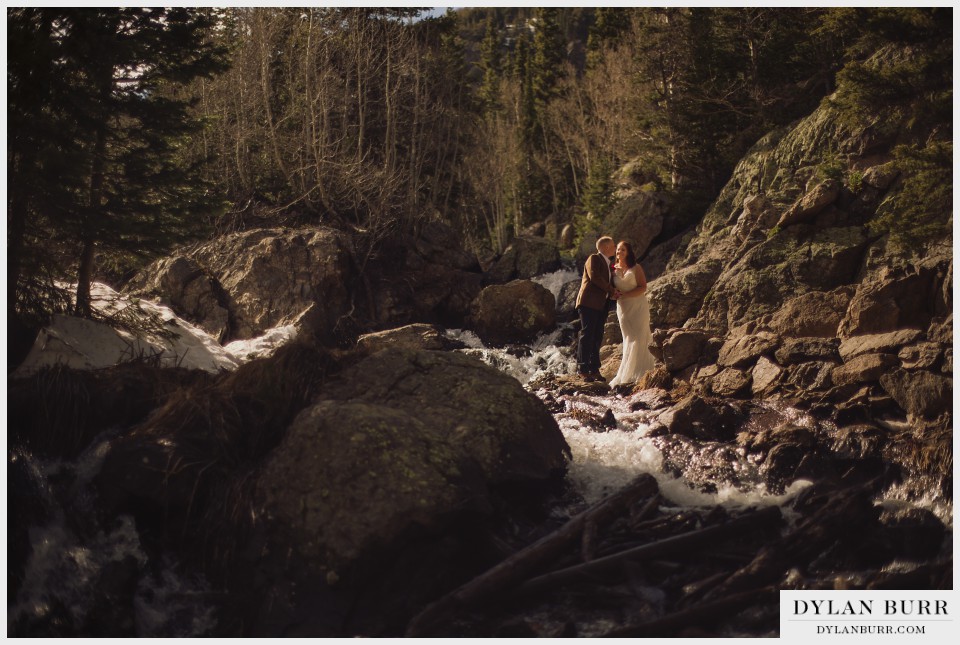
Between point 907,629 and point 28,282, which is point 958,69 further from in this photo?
point 28,282

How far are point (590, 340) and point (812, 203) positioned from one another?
5.30 m

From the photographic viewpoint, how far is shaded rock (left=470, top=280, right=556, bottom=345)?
69.3 ft

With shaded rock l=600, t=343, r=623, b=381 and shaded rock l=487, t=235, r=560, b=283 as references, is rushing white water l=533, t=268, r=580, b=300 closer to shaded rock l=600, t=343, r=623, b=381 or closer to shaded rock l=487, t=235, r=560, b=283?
shaded rock l=487, t=235, r=560, b=283

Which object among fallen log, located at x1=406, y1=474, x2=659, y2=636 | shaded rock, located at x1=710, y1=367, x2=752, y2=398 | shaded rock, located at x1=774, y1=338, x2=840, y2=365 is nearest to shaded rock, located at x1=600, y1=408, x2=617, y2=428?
shaded rock, located at x1=710, y1=367, x2=752, y2=398

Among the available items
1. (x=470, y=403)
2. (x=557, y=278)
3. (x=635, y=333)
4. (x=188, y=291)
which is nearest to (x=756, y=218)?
(x=635, y=333)

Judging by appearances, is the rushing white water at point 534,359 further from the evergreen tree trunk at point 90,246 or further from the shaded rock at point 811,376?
the evergreen tree trunk at point 90,246

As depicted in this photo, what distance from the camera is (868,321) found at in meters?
11.2

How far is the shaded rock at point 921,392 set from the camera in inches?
353

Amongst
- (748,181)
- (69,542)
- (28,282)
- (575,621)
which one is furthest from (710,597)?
(748,181)

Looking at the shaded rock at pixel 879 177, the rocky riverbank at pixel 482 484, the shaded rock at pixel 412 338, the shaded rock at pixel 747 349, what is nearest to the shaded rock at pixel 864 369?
the rocky riverbank at pixel 482 484

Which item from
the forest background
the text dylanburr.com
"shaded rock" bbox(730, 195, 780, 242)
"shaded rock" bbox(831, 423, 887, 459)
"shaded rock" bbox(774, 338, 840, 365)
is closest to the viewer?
the text dylanburr.com

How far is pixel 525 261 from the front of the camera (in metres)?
30.1

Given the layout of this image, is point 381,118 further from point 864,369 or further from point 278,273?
point 864,369

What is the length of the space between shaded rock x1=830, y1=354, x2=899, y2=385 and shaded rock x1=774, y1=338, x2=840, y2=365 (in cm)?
61
